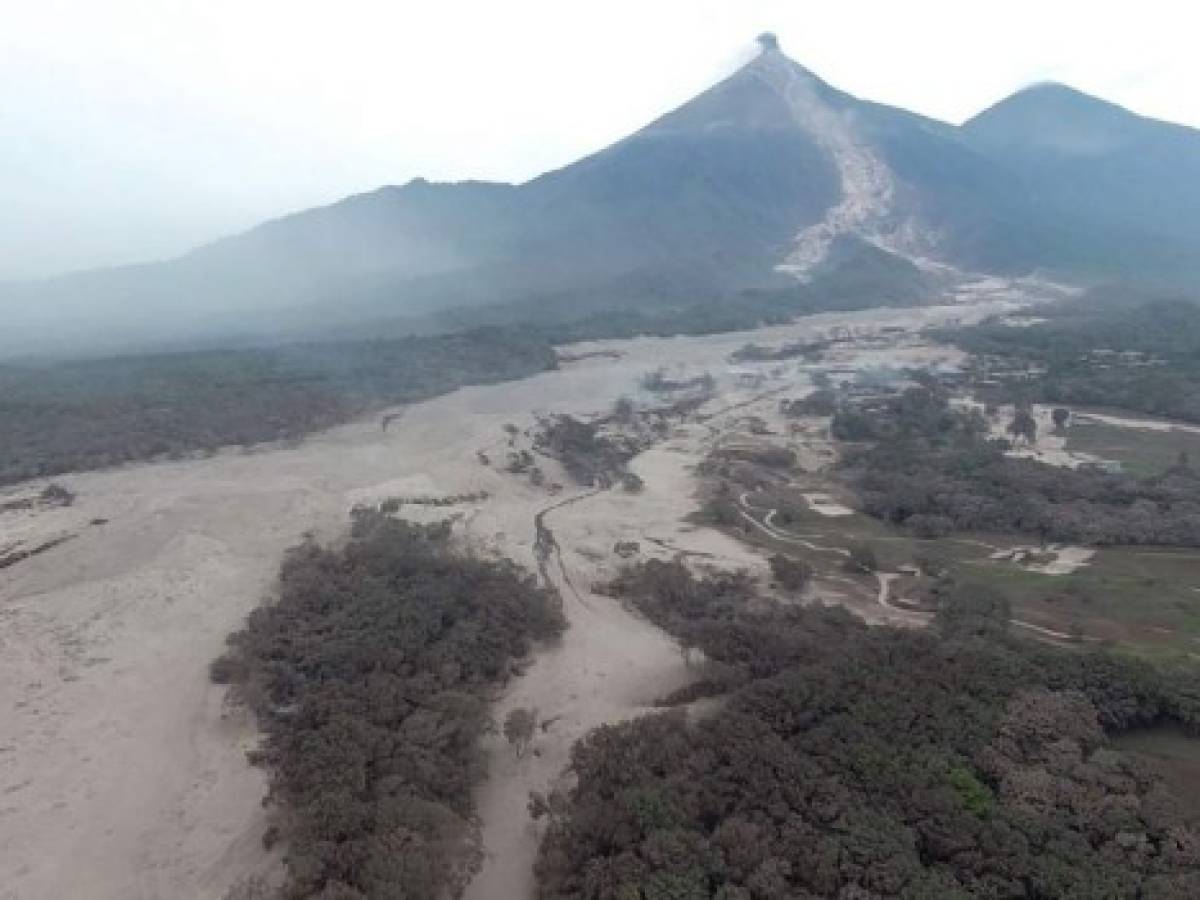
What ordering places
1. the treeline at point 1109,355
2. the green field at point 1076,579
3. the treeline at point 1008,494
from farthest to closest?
the treeline at point 1109,355, the treeline at point 1008,494, the green field at point 1076,579

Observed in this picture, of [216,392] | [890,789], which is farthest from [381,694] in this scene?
[216,392]

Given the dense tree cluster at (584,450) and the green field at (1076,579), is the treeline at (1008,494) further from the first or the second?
the dense tree cluster at (584,450)

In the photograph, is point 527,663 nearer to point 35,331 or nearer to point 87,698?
point 87,698

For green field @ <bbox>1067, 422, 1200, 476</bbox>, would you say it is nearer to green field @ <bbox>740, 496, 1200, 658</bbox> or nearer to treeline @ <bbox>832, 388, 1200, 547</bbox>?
treeline @ <bbox>832, 388, 1200, 547</bbox>

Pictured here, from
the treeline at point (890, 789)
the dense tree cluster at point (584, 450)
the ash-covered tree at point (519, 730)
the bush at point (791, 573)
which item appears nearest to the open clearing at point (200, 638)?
the ash-covered tree at point (519, 730)

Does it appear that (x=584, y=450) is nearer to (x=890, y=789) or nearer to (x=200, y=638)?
(x=200, y=638)

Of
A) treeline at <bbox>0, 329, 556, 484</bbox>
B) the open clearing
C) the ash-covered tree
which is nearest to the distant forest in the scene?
treeline at <bbox>0, 329, 556, 484</bbox>
